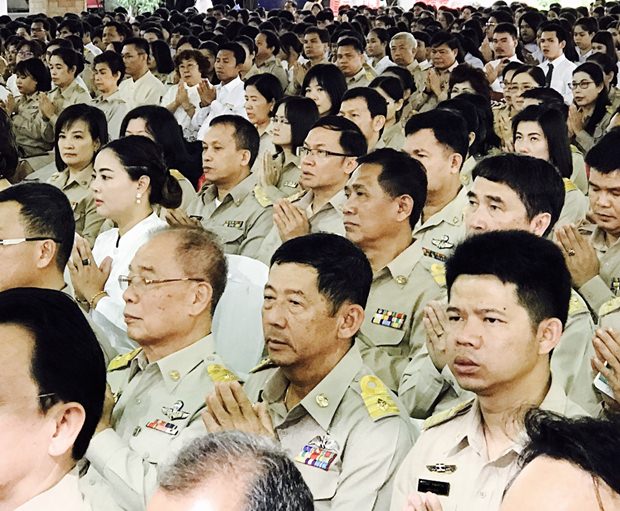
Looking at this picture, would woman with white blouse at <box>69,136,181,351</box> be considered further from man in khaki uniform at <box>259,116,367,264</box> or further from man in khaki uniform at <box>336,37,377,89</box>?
man in khaki uniform at <box>336,37,377,89</box>

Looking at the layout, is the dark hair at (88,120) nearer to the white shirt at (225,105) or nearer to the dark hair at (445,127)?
the dark hair at (445,127)

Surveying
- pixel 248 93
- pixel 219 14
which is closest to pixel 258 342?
pixel 248 93

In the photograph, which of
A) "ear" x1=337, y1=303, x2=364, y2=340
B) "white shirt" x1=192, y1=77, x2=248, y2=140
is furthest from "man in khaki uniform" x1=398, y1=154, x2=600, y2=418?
"white shirt" x1=192, y1=77, x2=248, y2=140

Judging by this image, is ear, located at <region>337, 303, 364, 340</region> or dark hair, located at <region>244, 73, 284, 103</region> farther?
dark hair, located at <region>244, 73, 284, 103</region>

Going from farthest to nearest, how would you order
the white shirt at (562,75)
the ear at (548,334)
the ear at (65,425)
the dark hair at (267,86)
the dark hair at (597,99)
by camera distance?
the white shirt at (562,75) < the dark hair at (597,99) < the dark hair at (267,86) < the ear at (548,334) < the ear at (65,425)

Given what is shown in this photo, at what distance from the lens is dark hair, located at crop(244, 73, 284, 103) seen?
242 inches

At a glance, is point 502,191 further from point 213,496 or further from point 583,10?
point 583,10

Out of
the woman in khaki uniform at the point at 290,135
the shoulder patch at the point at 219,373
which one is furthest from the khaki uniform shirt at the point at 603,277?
the woman in khaki uniform at the point at 290,135

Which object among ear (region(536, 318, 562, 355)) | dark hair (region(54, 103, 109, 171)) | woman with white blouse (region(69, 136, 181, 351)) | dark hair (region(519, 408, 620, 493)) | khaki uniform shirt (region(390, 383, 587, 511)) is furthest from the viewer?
dark hair (region(54, 103, 109, 171))

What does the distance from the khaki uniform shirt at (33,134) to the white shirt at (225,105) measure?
3.51ft

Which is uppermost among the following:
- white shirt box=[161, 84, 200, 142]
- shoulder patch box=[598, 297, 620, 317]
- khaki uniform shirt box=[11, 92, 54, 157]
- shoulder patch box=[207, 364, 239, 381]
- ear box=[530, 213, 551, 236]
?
ear box=[530, 213, 551, 236]

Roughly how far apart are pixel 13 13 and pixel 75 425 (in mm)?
18505

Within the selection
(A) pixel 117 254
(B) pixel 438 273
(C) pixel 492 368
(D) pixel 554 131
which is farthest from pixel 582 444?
(D) pixel 554 131

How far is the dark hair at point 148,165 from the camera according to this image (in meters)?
3.94
